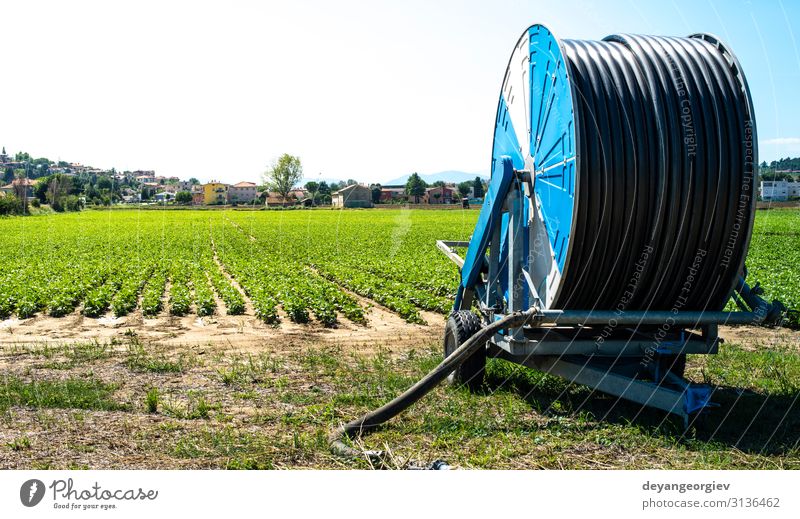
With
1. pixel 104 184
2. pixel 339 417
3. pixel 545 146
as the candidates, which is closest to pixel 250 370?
pixel 339 417

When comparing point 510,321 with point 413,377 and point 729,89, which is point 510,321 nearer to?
point 413,377

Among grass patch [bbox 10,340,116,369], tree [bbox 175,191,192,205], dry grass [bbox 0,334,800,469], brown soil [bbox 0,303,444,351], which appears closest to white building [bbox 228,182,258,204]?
tree [bbox 175,191,192,205]

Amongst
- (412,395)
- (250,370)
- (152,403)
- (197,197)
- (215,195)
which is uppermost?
(215,195)

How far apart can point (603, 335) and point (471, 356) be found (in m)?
1.36

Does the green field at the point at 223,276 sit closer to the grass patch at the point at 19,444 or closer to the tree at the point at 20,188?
the grass patch at the point at 19,444

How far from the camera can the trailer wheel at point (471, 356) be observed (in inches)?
299

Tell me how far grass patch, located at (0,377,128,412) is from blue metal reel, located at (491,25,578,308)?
4.19 metres

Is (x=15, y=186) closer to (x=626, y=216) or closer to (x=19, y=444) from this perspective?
(x=19, y=444)

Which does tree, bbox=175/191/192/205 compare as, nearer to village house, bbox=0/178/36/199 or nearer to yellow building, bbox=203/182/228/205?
yellow building, bbox=203/182/228/205

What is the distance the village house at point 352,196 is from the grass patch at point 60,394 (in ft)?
218

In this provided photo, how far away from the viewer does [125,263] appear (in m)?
22.9

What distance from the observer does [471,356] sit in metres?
7.50

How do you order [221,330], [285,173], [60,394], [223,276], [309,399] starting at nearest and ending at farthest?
1. [60,394]
2. [309,399]
3. [221,330]
4. [223,276]
5. [285,173]

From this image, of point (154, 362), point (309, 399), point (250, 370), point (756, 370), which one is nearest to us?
point (309, 399)
